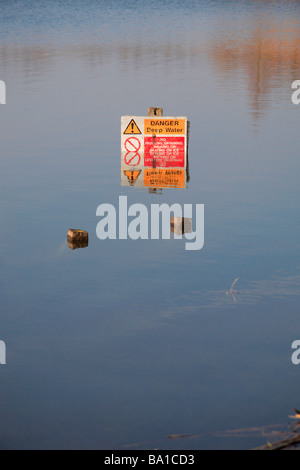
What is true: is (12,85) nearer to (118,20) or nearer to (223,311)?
(223,311)

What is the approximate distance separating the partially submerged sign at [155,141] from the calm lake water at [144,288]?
0.62 metres

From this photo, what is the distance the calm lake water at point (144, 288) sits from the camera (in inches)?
415

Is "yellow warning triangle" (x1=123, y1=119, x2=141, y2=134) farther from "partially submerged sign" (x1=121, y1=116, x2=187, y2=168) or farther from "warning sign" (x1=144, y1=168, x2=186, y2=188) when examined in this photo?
"warning sign" (x1=144, y1=168, x2=186, y2=188)

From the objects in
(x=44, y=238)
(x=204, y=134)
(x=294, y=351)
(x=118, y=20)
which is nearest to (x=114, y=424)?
(x=294, y=351)

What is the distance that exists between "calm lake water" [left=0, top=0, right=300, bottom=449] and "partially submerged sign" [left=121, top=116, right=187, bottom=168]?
620 mm

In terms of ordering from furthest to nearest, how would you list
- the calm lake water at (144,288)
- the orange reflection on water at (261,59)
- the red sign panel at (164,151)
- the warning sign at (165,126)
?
1. the orange reflection on water at (261,59)
2. the red sign panel at (164,151)
3. the warning sign at (165,126)
4. the calm lake water at (144,288)

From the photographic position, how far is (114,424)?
10258 millimetres

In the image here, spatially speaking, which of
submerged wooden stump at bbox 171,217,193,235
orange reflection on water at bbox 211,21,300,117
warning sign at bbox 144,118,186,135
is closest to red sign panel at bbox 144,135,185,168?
warning sign at bbox 144,118,186,135

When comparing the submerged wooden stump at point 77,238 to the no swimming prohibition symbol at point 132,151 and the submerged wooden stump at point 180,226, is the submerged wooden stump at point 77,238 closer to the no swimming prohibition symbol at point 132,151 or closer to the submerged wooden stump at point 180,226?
the submerged wooden stump at point 180,226

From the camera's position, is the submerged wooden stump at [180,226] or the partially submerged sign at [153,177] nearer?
the submerged wooden stump at [180,226]

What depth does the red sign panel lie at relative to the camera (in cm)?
2291

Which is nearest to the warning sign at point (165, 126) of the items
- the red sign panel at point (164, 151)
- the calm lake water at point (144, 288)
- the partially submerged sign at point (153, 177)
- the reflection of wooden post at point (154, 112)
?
the red sign panel at point (164, 151)

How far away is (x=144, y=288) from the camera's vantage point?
14.5 meters

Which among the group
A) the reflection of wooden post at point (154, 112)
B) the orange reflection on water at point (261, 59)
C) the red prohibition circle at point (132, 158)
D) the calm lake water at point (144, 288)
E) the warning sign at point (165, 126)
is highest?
the orange reflection on water at point (261, 59)
